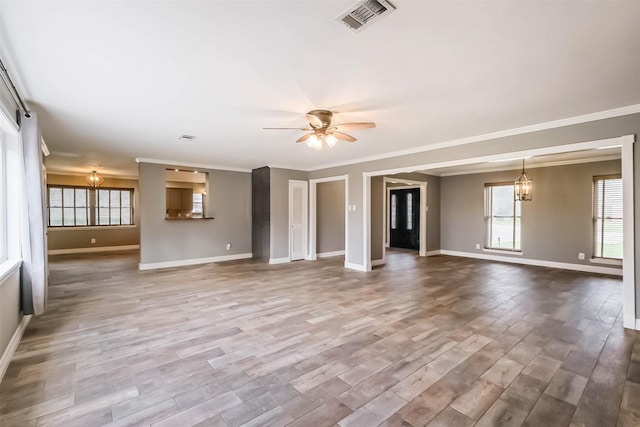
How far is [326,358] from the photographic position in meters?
2.61

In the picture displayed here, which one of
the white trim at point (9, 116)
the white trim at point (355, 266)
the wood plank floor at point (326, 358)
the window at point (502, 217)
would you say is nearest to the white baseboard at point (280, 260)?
the white trim at point (355, 266)

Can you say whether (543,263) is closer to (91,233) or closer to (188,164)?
(188,164)

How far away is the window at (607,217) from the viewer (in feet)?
19.8

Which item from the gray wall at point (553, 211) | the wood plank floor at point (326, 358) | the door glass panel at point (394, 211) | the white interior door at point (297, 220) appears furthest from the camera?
the door glass panel at point (394, 211)

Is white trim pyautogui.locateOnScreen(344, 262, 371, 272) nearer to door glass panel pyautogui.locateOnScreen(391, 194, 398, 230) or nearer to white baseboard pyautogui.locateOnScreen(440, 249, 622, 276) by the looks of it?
white baseboard pyautogui.locateOnScreen(440, 249, 622, 276)

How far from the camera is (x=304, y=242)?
791 centimetres

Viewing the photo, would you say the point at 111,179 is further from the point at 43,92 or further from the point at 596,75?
the point at 596,75

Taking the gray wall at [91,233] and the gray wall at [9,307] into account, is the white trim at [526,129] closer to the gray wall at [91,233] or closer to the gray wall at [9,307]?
the gray wall at [9,307]

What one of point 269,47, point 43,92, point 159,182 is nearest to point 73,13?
point 269,47

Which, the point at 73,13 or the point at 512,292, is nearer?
the point at 73,13

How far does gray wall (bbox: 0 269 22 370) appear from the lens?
252 cm

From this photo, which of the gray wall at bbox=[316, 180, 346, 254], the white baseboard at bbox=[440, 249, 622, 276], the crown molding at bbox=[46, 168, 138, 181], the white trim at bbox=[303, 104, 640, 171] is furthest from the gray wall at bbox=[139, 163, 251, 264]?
the white baseboard at bbox=[440, 249, 622, 276]

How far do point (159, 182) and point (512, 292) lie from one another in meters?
7.24

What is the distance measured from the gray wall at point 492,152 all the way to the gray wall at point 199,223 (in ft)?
8.35
